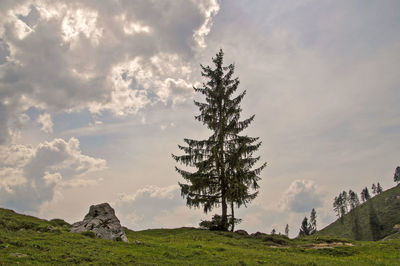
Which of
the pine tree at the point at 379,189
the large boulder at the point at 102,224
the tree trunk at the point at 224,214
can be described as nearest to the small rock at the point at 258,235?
the tree trunk at the point at 224,214

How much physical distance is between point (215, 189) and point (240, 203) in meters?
3.76

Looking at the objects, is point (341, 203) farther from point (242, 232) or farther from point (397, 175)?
point (242, 232)

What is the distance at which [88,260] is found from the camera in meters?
15.0

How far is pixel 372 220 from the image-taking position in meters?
118

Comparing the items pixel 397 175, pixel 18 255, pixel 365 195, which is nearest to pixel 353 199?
pixel 365 195

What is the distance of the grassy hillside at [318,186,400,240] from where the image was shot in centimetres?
11938

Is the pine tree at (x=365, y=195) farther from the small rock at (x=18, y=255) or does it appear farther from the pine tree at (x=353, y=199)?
the small rock at (x=18, y=255)

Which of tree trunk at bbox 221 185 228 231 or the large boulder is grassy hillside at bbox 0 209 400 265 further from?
tree trunk at bbox 221 185 228 231

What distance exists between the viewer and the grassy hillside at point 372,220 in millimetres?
119375

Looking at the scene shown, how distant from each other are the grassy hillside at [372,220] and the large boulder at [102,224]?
124 m

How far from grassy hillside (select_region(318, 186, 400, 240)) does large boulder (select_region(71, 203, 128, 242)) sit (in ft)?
405

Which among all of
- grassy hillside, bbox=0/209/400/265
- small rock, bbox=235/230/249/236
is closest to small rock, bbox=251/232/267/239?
small rock, bbox=235/230/249/236

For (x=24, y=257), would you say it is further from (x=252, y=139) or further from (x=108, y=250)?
(x=252, y=139)

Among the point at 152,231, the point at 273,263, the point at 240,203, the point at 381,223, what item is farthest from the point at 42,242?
the point at 381,223
